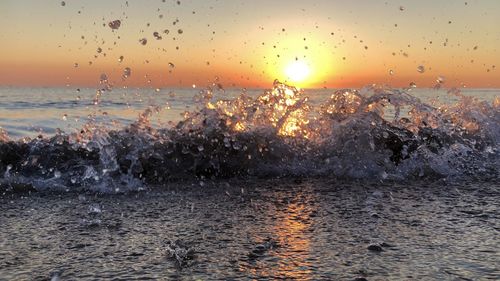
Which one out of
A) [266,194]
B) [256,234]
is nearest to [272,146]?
[266,194]

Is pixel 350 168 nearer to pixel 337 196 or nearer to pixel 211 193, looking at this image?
pixel 337 196

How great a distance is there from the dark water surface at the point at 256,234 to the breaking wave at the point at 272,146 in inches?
34.6

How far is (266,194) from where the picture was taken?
169 inches

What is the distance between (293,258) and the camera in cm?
244

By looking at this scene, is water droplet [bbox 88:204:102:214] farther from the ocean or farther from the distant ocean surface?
the distant ocean surface

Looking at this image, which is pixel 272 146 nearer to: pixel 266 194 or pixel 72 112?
pixel 266 194

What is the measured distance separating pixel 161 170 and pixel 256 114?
206 centimetres

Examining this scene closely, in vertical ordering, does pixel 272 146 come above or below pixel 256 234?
above

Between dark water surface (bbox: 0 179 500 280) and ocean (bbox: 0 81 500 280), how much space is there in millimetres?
13

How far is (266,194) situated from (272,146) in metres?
2.06

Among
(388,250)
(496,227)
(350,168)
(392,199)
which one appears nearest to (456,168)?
(350,168)

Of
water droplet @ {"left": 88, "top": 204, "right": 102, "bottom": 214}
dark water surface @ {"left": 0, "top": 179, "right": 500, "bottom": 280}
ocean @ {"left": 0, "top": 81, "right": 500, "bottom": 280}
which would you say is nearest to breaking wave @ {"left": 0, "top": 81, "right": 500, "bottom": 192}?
ocean @ {"left": 0, "top": 81, "right": 500, "bottom": 280}

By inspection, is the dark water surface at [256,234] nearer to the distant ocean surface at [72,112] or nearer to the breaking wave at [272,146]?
the breaking wave at [272,146]

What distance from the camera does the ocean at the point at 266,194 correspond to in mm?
2398
